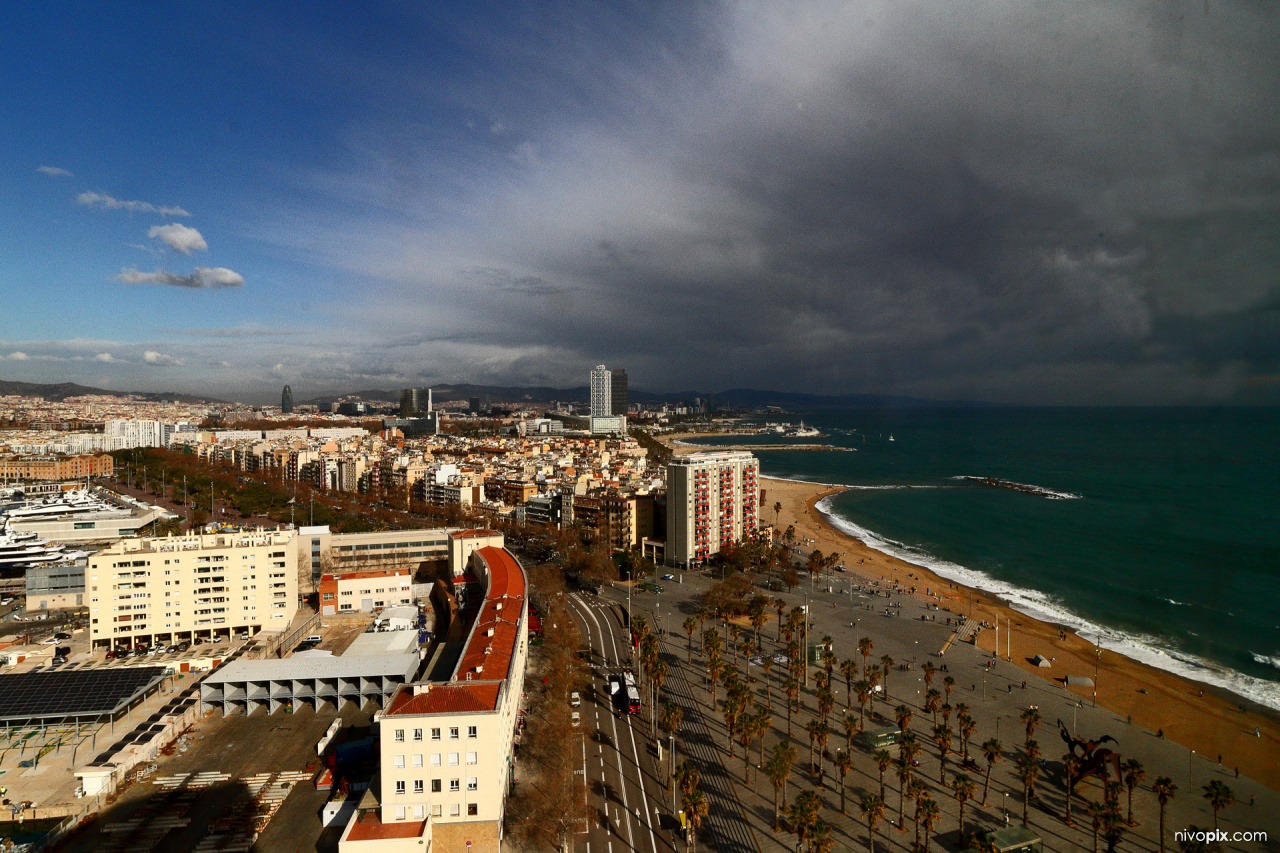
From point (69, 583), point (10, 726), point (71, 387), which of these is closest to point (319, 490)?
point (69, 583)

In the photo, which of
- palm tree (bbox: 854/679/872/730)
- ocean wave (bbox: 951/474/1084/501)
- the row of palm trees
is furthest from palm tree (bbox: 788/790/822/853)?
ocean wave (bbox: 951/474/1084/501)

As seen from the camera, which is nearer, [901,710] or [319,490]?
[901,710]

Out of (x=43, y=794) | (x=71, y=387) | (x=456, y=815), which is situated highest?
(x=71, y=387)

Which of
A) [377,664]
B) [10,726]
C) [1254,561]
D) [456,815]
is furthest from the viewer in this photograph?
[1254,561]

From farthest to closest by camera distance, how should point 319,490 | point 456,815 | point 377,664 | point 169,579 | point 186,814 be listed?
1. point 319,490
2. point 169,579
3. point 377,664
4. point 186,814
5. point 456,815

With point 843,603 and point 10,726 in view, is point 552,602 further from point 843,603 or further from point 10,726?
point 10,726

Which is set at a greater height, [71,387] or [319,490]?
[71,387]
